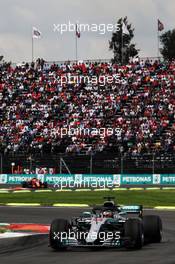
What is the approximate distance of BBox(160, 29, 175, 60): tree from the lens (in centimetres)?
10505

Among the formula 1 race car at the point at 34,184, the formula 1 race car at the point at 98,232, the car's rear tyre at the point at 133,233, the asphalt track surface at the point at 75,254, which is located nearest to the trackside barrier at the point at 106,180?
the formula 1 race car at the point at 34,184

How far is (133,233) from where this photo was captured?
14430 mm

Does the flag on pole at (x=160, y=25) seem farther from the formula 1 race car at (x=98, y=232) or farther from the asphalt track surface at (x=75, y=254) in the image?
the formula 1 race car at (x=98, y=232)

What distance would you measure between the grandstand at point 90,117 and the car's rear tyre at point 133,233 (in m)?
Answer: 32.8

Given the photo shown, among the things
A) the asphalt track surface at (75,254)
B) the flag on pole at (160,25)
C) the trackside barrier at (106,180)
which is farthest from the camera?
the flag on pole at (160,25)

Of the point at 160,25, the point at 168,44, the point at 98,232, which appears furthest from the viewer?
the point at 168,44

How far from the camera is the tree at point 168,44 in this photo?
10505 cm

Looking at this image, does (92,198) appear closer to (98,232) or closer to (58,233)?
(58,233)

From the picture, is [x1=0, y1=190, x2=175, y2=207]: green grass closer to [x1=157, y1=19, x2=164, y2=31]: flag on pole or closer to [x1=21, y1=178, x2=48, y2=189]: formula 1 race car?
[x1=21, y1=178, x2=48, y2=189]: formula 1 race car

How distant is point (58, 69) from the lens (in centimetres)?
6538

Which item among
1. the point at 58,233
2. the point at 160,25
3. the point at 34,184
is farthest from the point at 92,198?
the point at 160,25

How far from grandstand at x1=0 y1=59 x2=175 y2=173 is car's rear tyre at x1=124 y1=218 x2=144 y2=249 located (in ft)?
108

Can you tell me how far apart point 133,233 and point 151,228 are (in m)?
2.04

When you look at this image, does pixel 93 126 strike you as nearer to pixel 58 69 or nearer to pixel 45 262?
pixel 58 69
